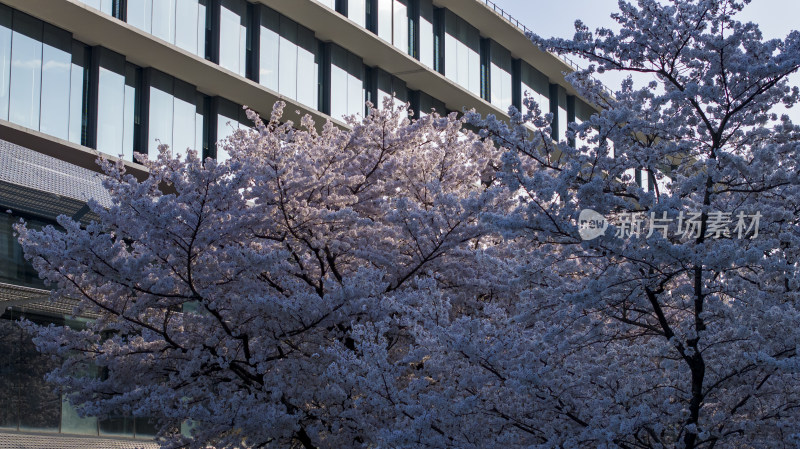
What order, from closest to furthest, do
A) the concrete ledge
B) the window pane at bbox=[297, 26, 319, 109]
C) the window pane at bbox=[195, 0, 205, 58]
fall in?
the concrete ledge
the window pane at bbox=[195, 0, 205, 58]
the window pane at bbox=[297, 26, 319, 109]

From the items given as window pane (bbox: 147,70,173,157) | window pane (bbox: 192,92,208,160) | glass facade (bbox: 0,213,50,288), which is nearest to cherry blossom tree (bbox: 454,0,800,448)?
glass facade (bbox: 0,213,50,288)

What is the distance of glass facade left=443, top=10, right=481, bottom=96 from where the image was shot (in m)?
37.7

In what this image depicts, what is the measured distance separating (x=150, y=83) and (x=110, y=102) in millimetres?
1457

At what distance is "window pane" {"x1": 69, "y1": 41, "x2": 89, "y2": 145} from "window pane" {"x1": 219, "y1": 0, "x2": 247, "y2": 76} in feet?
14.3

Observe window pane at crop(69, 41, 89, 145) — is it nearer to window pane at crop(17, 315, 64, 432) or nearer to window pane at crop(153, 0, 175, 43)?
window pane at crop(153, 0, 175, 43)

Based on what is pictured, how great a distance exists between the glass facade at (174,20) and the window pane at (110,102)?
4.15 feet

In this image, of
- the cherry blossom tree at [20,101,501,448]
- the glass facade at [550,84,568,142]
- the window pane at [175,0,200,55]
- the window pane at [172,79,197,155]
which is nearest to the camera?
the cherry blossom tree at [20,101,501,448]

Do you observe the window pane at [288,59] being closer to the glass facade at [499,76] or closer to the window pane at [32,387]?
the glass facade at [499,76]

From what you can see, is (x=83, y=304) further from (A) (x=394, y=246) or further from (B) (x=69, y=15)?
(B) (x=69, y=15)

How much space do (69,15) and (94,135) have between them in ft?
9.95

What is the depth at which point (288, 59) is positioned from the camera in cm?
3173

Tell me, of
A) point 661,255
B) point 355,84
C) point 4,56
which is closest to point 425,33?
point 355,84

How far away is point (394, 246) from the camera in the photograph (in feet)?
47.7

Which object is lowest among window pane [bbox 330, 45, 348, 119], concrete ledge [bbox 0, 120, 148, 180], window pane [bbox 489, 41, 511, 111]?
concrete ledge [bbox 0, 120, 148, 180]
